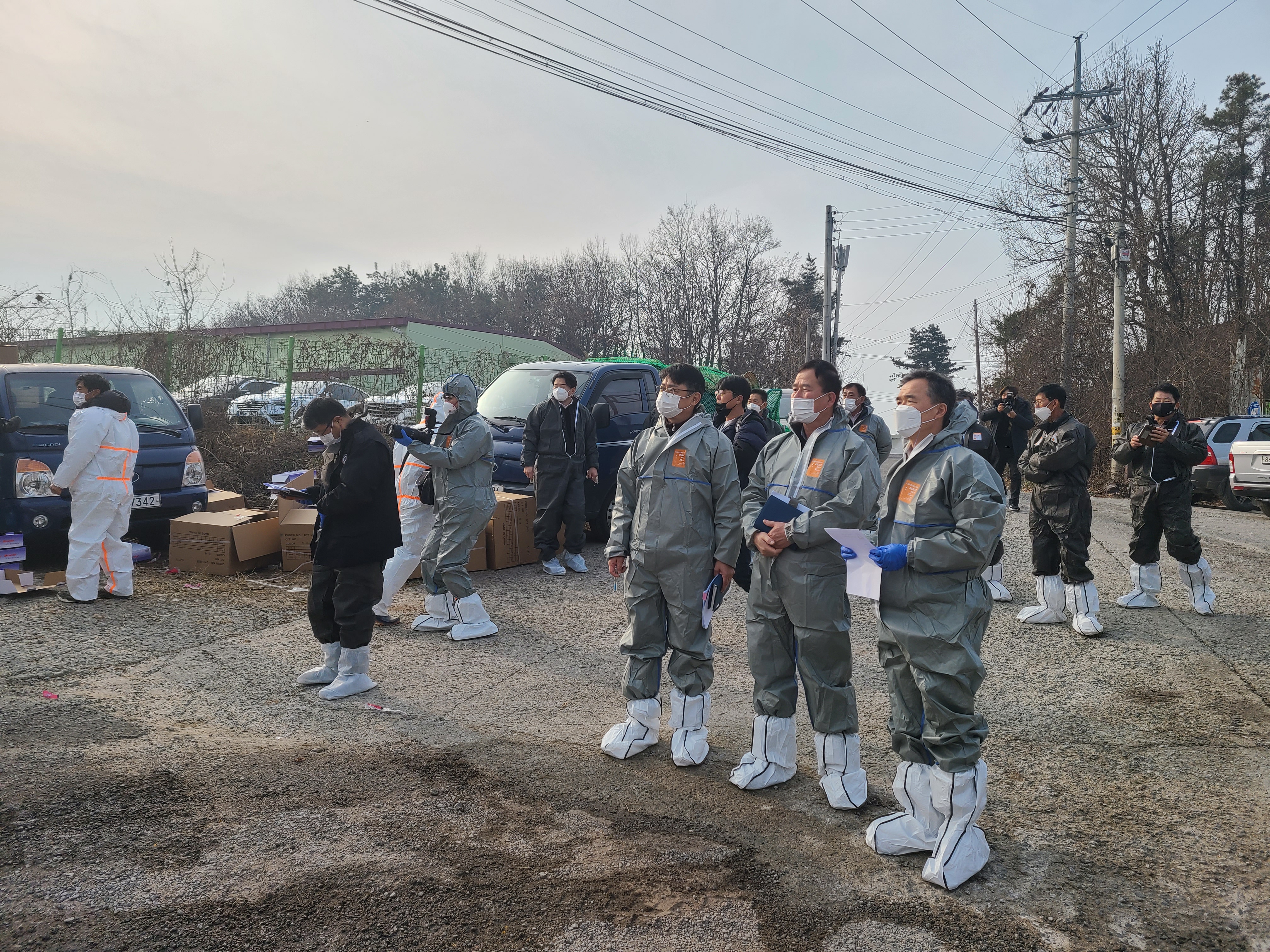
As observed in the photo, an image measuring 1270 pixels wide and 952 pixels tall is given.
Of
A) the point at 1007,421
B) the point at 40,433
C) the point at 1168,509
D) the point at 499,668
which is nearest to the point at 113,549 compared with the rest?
the point at 40,433

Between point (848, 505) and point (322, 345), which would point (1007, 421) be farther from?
point (322, 345)

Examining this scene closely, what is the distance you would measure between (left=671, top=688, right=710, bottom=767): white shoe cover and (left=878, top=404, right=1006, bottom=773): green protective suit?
110cm

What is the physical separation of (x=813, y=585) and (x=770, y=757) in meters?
0.88

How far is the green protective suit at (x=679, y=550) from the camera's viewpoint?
4215 mm

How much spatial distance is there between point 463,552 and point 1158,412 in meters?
6.06

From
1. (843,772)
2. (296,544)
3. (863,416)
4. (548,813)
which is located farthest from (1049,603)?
(296,544)

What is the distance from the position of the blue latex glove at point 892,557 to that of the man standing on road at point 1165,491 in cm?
513

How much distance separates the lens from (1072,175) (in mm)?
23859

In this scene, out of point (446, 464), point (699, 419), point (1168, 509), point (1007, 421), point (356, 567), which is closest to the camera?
point (699, 419)

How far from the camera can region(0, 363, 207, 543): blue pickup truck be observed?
774cm

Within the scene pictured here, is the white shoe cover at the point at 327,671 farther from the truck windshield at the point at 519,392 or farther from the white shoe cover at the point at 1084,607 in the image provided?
the white shoe cover at the point at 1084,607

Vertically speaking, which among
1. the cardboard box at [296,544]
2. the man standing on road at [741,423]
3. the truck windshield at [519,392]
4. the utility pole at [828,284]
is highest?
the utility pole at [828,284]

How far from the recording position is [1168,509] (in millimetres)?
7332

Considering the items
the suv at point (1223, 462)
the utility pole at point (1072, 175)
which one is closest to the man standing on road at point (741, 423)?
the suv at point (1223, 462)
